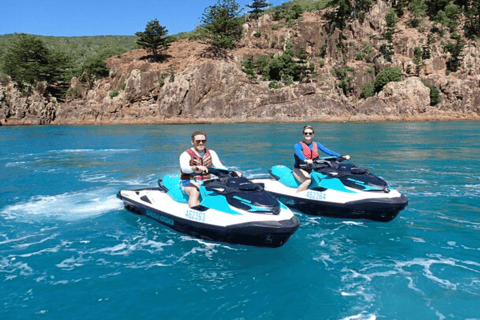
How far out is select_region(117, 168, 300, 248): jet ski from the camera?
19.5 ft

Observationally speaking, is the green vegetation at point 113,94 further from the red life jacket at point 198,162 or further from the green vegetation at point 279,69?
the red life jacket at point 198,162

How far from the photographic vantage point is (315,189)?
8.05 meters

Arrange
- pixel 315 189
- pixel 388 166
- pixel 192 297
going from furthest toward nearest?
pixel 388 166 → pixel 315 189 → pixel 192 297

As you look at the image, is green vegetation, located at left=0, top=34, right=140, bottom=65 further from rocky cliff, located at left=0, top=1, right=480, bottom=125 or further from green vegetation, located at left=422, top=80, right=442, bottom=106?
green vegetation, located at left=422, top=80, right=442, bottom=106

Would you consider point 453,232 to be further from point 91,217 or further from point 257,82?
point 257,82

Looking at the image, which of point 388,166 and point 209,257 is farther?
point 388,166

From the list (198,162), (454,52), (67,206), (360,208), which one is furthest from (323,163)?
(454,52)

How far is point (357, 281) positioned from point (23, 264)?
538cm

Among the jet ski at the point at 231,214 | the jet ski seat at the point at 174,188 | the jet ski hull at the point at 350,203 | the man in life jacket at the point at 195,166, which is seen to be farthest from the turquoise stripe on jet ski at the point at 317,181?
the jet ski seat at the point at 174,188

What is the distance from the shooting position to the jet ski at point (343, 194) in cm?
721

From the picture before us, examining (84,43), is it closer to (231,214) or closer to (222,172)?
(222,172)

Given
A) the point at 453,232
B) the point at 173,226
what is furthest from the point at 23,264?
the point at 453,232

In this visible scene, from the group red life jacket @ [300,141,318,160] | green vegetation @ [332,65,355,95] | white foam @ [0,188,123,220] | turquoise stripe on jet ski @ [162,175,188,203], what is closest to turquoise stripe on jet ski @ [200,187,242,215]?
turquoise stripe on jet ski @ [162,175,188,203]

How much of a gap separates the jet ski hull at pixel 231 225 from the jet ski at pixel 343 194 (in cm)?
164
